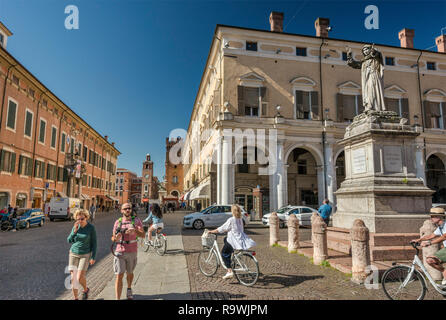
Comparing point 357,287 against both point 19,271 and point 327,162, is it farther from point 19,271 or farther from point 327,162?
point 327,162

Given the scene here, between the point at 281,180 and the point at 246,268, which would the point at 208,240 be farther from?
the point at 281,180

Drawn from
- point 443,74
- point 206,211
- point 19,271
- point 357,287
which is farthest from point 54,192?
point 443,74

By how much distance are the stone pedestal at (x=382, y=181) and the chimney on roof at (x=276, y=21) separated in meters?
22.1

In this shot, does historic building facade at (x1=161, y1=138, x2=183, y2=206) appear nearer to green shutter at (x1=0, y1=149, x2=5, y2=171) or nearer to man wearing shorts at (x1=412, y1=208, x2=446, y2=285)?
green shutter at (x1=0, y1=149, x2=5, y2=171)

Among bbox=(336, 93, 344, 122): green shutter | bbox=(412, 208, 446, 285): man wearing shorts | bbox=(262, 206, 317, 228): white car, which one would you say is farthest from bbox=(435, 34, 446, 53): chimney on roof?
bbox=(412, 208, 446, 285): man wearing shorts

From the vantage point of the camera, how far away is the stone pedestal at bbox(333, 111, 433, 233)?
7.75 metres

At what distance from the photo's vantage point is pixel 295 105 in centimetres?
2614

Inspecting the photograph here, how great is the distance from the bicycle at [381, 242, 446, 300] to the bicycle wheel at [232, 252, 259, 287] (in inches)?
89.0

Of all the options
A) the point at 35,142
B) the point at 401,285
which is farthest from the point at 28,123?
the point at 401,285

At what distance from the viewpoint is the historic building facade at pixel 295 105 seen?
80.5ft

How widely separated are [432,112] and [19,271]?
35.0 meters

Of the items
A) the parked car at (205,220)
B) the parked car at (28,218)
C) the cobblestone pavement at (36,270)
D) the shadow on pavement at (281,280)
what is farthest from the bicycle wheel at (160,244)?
the parked car at (28,218)

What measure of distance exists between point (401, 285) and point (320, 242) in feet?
8.74

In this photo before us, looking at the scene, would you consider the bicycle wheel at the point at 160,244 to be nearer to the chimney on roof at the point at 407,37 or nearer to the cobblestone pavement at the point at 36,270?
the cobblestone pavement at the point at 36,270
